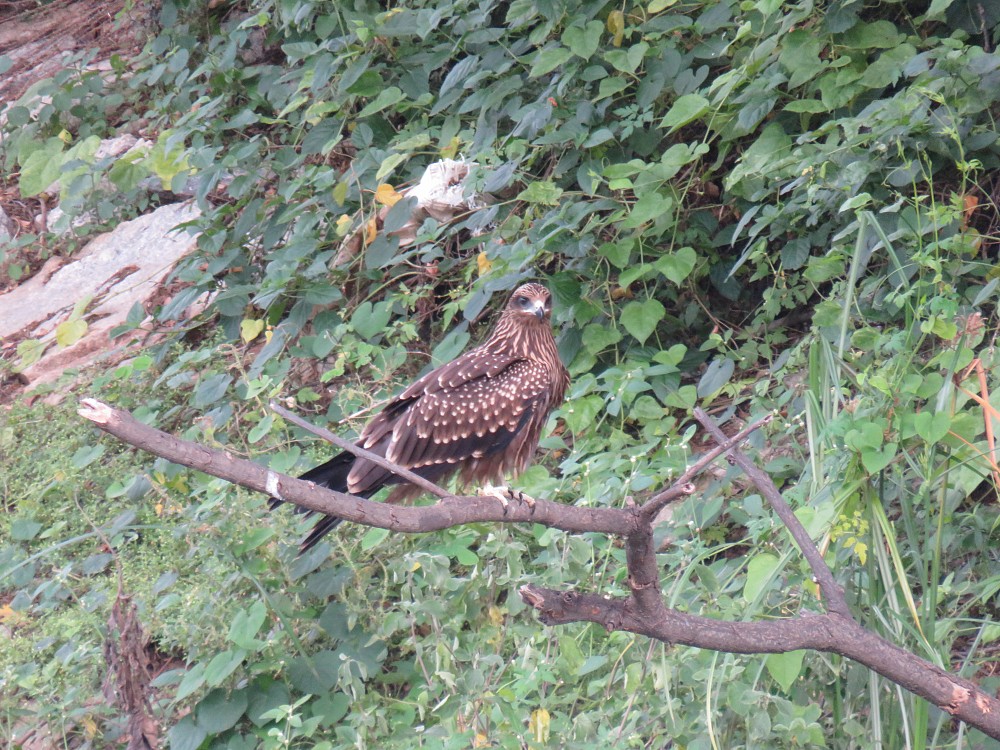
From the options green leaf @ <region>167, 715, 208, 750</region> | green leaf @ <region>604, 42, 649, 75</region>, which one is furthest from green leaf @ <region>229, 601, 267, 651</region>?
green leaf @ <region>604, 42, 649, 75</region>

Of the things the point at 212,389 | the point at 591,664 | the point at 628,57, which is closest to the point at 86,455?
the point at 212,389

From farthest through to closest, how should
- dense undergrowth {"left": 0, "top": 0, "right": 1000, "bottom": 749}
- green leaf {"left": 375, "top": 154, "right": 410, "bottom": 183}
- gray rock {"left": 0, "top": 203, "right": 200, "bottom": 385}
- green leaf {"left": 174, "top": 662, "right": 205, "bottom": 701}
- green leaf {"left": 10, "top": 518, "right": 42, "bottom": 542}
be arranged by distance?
gray rock {"left": 0, "top": 203, "right": 200, "bottom": 385}, green leaf {"left": 375, "top": 154, "right": 410, "bottom": 183}, green leaf {"left": 10, "top": 518, "right": 42, "bottom": 542}, green leaf {"left": 174, "top": 662, "right": 205, "bottom": 701}, dense undergrowth {"left": 0, "top": 0, "right": 1000, "bottom": 749}

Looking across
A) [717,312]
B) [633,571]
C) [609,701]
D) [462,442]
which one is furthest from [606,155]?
[633,571]

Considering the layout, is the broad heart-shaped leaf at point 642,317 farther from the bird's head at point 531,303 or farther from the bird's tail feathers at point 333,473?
the bird's tail feathers at point 333,473

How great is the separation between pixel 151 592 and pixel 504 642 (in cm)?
156

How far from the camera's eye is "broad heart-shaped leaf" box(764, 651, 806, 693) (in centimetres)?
280

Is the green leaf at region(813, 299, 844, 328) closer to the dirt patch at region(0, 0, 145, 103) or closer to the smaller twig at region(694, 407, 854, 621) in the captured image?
the smaller twig at region(694, 407, 854, 621)

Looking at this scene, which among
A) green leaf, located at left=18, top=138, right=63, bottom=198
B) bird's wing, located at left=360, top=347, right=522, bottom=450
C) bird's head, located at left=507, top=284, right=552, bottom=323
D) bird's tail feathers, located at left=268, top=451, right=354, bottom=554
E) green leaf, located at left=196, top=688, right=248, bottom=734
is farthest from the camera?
green leaf, located at left=18, top=138, right=63, bottom=198

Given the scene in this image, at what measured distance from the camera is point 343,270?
6.10 m

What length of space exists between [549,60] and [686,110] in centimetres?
80

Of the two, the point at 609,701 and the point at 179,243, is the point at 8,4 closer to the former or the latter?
the point at 179,243

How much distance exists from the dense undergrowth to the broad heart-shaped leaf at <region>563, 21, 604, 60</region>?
0.02 meters

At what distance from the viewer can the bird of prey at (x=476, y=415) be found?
4.02 m

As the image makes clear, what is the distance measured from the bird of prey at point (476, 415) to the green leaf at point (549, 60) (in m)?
1.44
